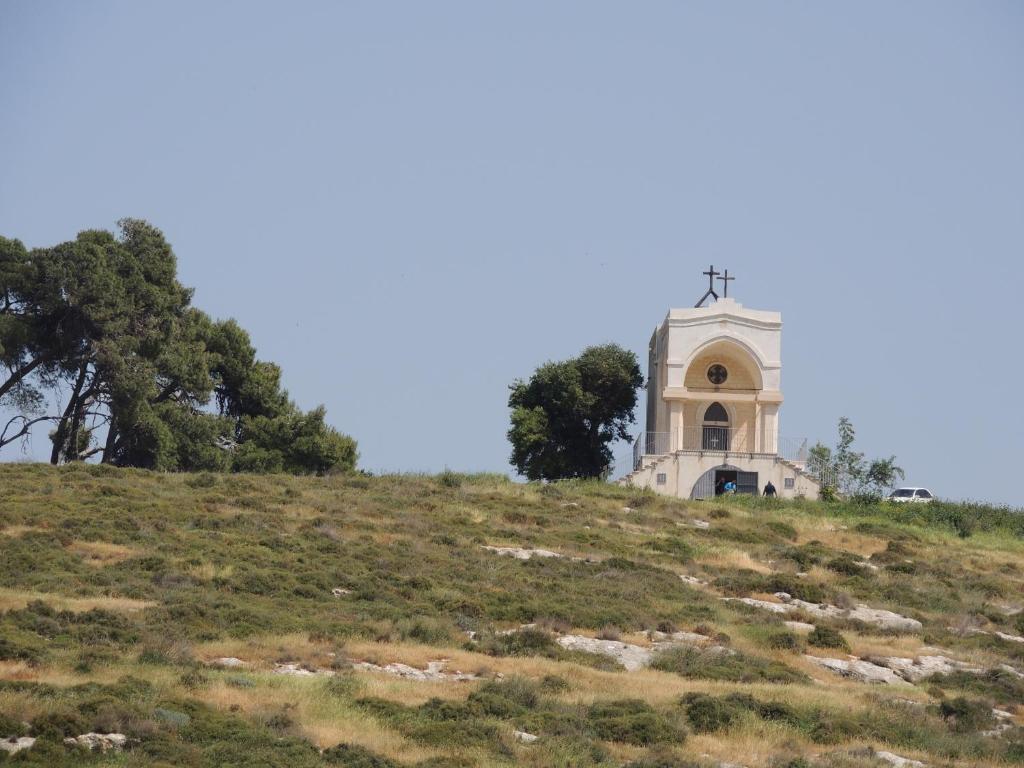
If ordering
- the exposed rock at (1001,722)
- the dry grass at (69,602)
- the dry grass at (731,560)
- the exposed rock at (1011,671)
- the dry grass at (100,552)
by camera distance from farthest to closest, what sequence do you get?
the dry grass at (731,560)
the dry grass at (100,552)
the exposed rock at (1011,671)
the dry grass at (69,602)
the exposed rock at (1001,722)

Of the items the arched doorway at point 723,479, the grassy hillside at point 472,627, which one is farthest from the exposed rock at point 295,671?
the arched doorway at point 723,479

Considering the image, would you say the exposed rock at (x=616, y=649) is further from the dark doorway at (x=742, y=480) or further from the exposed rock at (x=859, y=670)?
the dark doorway at (x=742, y=480)

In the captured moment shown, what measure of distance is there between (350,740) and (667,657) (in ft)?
34.0

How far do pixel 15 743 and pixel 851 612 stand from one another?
77.8 feet

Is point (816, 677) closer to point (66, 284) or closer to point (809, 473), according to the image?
point (809, 473)

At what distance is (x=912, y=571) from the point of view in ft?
154

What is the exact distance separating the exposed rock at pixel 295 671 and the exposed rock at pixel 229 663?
580 millimetres

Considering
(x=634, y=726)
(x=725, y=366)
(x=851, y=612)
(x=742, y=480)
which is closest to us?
(x=634, y=726)

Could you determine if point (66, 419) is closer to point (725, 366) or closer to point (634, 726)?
point (725, 366)

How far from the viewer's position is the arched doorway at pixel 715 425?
66.5 m

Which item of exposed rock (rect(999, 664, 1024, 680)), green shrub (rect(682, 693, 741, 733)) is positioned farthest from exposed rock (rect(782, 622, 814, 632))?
green shrub (rect(682, 693, 741, 733))

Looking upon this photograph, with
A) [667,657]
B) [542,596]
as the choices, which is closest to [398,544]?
[542,596]

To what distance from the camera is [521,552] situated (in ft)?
143

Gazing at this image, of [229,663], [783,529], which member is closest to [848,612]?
[783,529]
